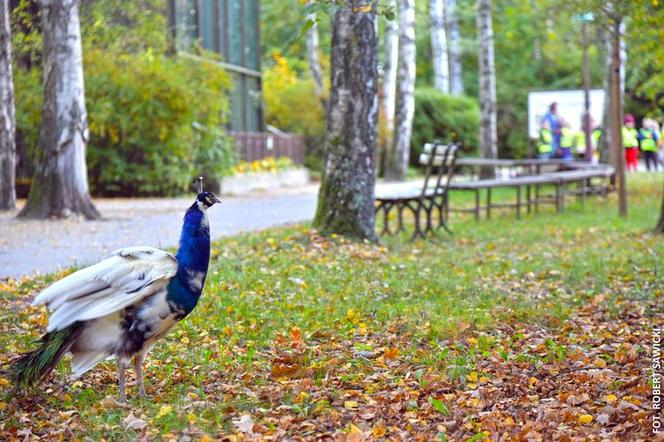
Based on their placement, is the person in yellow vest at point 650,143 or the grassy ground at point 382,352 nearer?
the grassy ground at point 382,352

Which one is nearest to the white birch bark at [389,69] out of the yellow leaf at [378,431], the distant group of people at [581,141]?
the distant group of people at [581,141]

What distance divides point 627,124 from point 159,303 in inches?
1197

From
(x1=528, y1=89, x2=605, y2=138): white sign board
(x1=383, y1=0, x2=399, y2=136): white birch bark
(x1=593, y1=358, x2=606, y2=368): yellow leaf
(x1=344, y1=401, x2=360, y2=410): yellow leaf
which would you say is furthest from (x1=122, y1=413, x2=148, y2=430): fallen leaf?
(x1=528, y1=89, x2=605, y2=138): white sign board

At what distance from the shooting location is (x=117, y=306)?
5758 mm

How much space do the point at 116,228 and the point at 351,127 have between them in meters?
4.72

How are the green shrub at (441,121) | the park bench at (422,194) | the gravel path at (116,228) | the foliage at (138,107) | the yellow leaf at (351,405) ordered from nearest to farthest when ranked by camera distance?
1. the yellow leaf at (351,405)
2. the gravel path at (116,228)
3. the park bench at (422,194)
4. the foliage at (138,107)
5. the green shrub at (441,121)

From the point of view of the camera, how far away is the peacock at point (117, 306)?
5.76m

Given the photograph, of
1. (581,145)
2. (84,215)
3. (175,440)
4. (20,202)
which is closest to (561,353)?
(175,440)

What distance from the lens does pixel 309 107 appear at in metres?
36.9

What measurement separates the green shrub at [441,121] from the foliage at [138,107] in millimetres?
15312

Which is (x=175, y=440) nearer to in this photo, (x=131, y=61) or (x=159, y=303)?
(x=159, y=303)

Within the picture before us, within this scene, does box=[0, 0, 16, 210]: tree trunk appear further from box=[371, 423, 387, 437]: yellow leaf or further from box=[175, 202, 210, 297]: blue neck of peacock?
box=[371, 423, 387, 437]: yellow leaf

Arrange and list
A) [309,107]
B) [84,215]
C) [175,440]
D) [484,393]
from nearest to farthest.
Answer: [175,440]
[484,393]
[84,215]
[309,107]

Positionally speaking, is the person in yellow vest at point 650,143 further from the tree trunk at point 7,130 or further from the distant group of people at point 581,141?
the tree trunk at point 7,130
